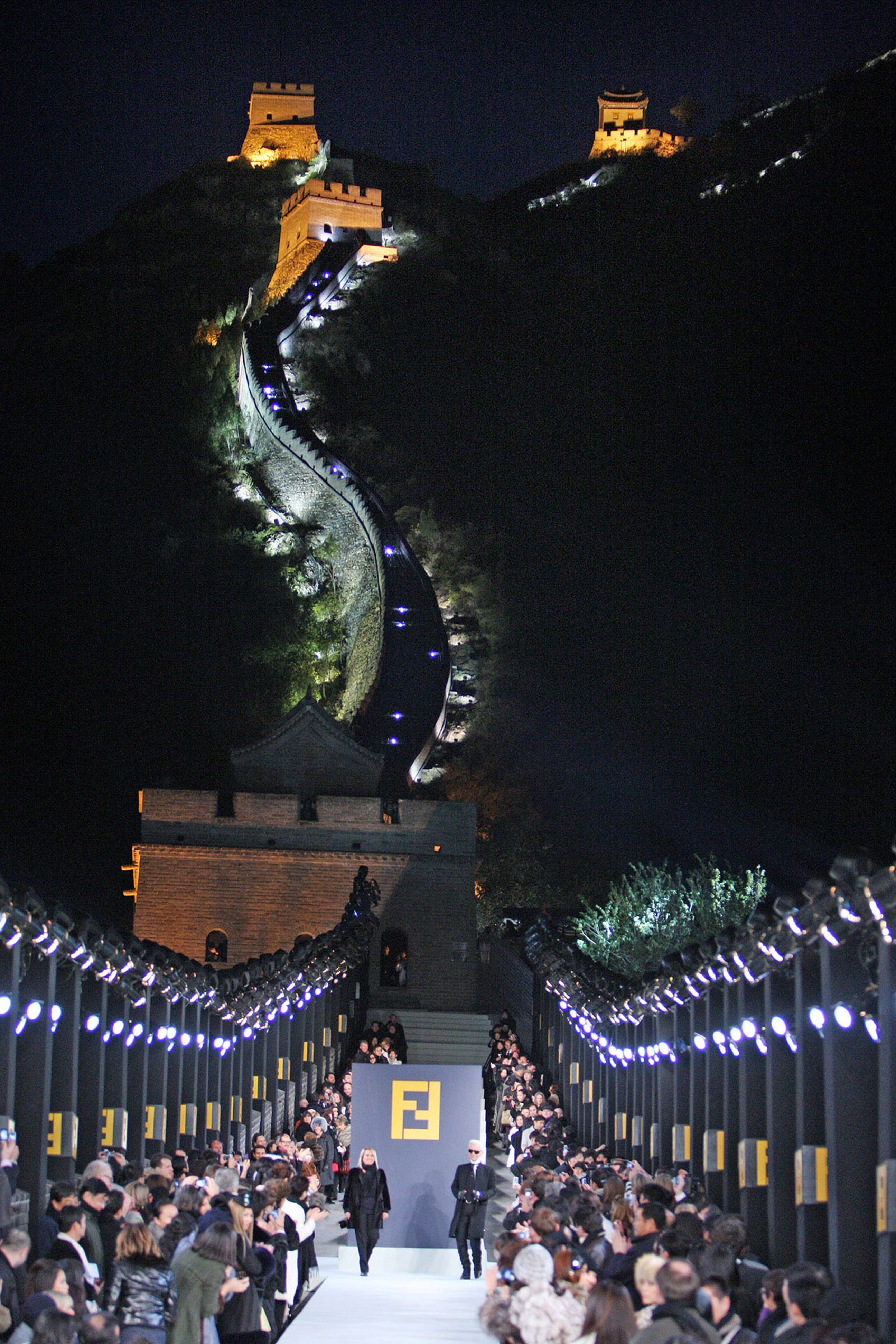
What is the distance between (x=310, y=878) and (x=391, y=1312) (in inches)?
914

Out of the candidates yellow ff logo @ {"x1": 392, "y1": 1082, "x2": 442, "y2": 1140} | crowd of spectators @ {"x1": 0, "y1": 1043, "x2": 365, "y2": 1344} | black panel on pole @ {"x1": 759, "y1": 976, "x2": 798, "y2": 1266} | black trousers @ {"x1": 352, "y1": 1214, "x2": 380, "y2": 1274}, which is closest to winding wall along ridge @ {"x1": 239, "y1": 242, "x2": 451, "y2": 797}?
yellow ff logo @ {"x1": 392, "y1": 1082, "x2": 442, "y2": 1140}

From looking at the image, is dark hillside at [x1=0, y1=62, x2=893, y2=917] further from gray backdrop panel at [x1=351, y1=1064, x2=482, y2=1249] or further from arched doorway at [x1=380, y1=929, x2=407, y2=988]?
gray backdrop panel at [x1=351, y1=1064, x2=482, y2=1249]

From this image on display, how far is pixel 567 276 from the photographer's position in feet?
210

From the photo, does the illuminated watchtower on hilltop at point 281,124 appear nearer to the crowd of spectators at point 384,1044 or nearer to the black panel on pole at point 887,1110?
the crowd of spectators at point 384,1044

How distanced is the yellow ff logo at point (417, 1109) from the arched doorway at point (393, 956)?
68.0ft

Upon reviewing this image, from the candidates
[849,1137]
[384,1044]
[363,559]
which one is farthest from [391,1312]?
[363,559]

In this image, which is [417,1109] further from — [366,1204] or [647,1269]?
[647,1269]

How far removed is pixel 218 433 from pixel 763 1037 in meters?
45.7

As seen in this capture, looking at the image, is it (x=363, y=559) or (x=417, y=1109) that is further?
(x=363, y=559)

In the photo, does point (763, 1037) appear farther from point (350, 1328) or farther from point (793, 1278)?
point (793, 1278)

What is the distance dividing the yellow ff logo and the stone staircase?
1057 cm

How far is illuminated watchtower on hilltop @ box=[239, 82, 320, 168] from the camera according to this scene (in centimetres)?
7306

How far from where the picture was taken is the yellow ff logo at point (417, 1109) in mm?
12297

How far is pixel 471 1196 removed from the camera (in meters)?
11.7
